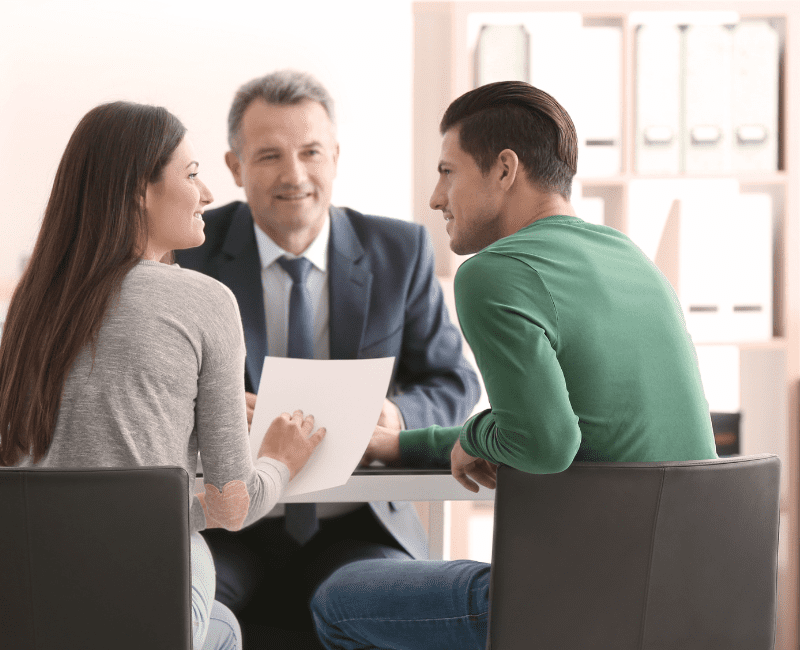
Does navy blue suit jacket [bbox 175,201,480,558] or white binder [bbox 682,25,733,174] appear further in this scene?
white binder [bbox 682,25,733,174]

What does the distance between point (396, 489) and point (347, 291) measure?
79 centimetres

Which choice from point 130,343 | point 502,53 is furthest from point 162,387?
point 502,53

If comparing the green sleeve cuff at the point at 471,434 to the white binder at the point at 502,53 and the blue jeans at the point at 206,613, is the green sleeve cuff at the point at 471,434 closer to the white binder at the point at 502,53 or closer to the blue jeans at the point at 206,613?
the blue jeans at the point at 206,613

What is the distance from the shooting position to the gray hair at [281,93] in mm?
1890

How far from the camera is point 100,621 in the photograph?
78 centimetres

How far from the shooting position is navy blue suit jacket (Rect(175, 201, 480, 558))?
173 centimetres

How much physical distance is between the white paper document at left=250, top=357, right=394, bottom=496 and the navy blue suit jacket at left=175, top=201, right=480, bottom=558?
479mm

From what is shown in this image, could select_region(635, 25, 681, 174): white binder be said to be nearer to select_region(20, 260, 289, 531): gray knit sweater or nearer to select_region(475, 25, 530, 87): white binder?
select_region(475, 25, 530, 87): white binder

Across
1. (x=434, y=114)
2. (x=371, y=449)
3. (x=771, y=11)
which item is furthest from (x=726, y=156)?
(x=371, y=449)

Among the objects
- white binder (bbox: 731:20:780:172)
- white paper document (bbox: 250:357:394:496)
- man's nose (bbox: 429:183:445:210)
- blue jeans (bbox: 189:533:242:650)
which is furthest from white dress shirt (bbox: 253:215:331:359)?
white binder (bbox: 731:20:780:172)

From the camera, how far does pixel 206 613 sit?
94 centimetres

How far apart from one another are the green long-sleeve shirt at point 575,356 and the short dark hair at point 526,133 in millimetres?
163

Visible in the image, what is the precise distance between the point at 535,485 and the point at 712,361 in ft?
7.55

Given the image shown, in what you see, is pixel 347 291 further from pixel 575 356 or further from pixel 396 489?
pixel 575 356
